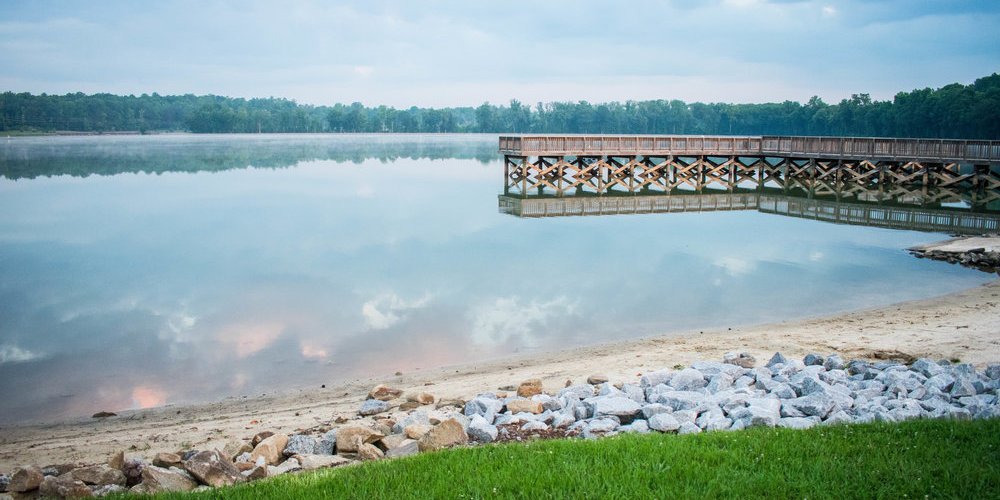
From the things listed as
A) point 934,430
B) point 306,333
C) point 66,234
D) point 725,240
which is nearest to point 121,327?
point 306,333

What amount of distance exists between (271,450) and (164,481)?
1.23m

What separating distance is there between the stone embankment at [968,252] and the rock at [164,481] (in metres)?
21.3

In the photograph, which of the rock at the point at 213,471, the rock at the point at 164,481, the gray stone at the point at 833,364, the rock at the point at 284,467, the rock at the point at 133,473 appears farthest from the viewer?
the gray stone at the point at 833,364

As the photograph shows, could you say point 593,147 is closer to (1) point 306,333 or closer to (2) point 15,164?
(1) point 306,333

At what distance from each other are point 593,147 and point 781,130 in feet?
347

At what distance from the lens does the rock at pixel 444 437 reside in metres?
7.44

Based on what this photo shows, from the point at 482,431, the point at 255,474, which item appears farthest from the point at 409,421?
the point at 255,474

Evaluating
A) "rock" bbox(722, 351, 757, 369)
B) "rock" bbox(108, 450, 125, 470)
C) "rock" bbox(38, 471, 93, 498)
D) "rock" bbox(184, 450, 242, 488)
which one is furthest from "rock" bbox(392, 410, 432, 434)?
"rock" bbox(722, 351, 757, 369)

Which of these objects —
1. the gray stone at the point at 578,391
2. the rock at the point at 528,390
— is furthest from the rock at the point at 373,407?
the gray stone at the point at 578,391

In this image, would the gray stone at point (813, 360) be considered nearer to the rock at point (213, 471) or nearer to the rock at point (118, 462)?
the rock at point (213, 471)

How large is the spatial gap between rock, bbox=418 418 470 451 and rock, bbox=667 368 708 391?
312cm

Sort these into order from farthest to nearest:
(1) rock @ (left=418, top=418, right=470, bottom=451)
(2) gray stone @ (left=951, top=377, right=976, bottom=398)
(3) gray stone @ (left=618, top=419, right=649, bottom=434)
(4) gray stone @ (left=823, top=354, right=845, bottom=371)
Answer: (4) gray stone @ (left=823, top=354, right=845, bottom=371) → (2) gray stone @ (left=951, top=377, right=976, bottom=398) → (3) gray stone @ (left=618, top=419, right=649, bottom=434) → (1) rock @ (left=418, top=418, right=470, bottom=451)

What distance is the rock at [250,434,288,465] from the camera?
7457mm

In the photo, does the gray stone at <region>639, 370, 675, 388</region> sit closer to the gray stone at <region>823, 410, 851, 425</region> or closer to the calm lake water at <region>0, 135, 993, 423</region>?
the gray stone at <region>823, 410, 851, 425</region>
